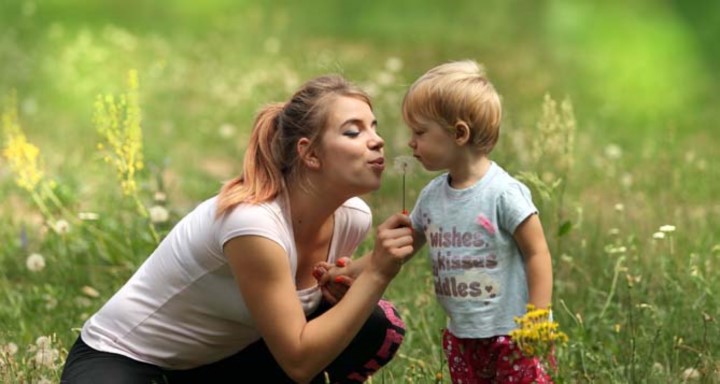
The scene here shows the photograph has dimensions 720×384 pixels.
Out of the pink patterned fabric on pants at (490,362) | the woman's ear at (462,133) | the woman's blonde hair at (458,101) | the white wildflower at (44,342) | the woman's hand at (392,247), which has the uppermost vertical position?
the woman's blonde hair at (458,101)

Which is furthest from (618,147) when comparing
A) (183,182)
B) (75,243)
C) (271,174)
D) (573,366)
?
(271,174)

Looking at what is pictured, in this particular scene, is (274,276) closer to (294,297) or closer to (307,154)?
(294,297)

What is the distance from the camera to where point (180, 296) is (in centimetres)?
370

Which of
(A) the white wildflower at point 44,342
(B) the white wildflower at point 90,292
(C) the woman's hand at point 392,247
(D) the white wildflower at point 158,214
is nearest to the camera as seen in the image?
(C) the woman's hand at point 392,247

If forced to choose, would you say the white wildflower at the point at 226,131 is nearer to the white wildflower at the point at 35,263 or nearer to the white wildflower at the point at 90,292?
the white wildflower at the point at 35,263

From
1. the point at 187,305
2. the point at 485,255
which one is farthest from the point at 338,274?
the point at 485,255

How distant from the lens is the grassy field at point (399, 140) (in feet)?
14.6

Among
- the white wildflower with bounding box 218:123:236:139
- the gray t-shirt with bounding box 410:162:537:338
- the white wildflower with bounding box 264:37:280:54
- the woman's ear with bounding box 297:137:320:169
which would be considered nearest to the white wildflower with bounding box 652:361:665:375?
the gray t-shirt with bounding box 410:162:537:338

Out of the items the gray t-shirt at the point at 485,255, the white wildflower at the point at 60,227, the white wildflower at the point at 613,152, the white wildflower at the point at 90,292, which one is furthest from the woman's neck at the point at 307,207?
the white wildflower at the point at 613,152

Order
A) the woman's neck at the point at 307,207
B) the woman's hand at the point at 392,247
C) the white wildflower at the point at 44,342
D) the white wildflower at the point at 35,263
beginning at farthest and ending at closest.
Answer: the white wildflower at the point at 35,263 → the white wildflower at the point at 44,342 → the woman's neck at the point at 307,207 → the woman's hand at the point at 392,247

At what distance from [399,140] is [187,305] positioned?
9.34 ft

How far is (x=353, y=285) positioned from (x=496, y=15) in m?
8.03

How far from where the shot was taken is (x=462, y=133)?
10.8 ft

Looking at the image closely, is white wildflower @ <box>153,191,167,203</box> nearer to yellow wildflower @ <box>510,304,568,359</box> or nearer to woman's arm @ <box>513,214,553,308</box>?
woman's arm @ <box>513,214,553,308</box>
